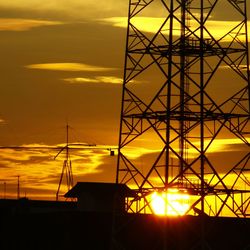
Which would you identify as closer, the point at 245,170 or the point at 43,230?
the point at 245,170

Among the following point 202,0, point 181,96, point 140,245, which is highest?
point 202,0

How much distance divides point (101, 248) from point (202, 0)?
60.2 feet

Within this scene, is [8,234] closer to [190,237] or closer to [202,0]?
[190,237]

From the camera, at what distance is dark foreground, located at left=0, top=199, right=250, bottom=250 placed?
231ft

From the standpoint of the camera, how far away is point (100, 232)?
252ft

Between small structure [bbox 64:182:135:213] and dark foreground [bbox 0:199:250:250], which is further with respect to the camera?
small structure [bbox 64:182:135:213]

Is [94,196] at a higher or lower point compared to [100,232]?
higher

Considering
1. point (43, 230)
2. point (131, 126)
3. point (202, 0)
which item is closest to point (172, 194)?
point (131, 126)

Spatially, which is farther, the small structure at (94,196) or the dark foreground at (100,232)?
the small structure at (94,196)

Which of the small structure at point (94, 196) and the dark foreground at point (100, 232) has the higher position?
the small structure at point (94, 196)

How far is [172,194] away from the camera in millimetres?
62375

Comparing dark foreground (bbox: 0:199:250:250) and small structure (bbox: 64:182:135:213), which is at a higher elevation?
small structure (bbox: 64:182:135:213)

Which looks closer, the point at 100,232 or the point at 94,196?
the point at 100,232

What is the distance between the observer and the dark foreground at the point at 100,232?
231 feet
